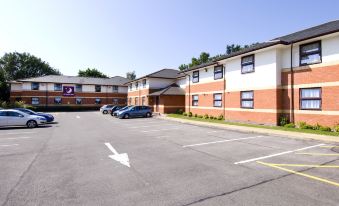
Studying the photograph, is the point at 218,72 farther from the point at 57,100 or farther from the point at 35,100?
the point at 35,100

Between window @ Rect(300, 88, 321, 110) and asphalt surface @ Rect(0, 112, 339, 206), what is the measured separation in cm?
565

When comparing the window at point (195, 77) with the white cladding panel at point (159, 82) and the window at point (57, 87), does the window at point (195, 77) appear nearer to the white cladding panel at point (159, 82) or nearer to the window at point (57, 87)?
the white cladding panel at point (159, 82)

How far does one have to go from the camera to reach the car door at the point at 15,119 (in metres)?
17.7

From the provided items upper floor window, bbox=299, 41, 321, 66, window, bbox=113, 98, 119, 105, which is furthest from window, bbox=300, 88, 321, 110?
window, bbox=113, 98, 119, 105

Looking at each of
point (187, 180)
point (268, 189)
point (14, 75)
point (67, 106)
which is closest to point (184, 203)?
point (187, 180)

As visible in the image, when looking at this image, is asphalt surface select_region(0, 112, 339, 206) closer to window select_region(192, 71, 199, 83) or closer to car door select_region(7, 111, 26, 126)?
Answer: car door select_region(7, 111, 26, 126)

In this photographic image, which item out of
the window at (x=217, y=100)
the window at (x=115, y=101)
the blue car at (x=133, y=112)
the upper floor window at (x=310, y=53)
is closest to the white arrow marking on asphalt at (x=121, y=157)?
the upper floor window at (x=310, y=53)

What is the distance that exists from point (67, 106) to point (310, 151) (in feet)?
160

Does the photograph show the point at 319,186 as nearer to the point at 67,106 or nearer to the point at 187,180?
the point at 187,180

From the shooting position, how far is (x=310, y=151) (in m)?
8.98

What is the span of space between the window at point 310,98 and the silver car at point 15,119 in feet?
69.3

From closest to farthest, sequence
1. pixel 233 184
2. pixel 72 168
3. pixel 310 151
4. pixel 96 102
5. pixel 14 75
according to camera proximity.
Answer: pixel 233 184
pixel 72 168
pixel 310 151
pixel 96 102
pixel 14 75

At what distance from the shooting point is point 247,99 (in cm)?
1934

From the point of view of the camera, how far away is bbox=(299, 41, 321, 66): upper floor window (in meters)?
14.6
